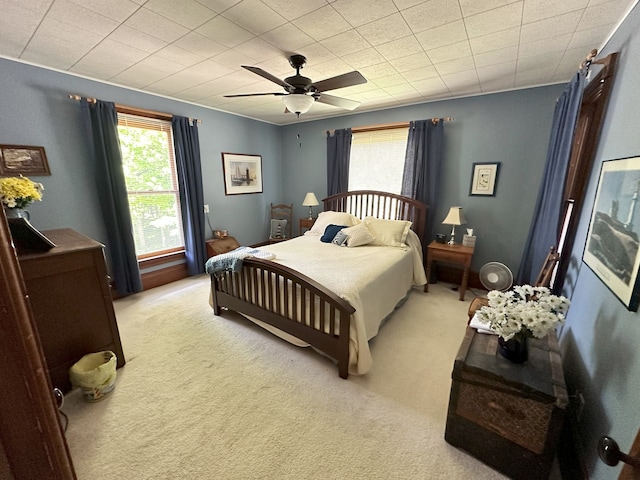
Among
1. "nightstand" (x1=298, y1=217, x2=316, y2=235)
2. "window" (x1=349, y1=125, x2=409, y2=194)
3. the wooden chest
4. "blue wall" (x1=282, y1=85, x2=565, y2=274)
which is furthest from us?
"nightstand" (x1=298, y1=217, x2=316, y2=235)

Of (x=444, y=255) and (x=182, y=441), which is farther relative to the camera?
(x=444, y=255)

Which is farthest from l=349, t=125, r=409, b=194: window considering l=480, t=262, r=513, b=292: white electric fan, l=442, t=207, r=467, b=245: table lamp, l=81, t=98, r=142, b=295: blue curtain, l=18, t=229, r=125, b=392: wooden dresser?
l=18, t=229, r=125, b=392: wooden dresser

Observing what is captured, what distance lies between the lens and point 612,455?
1.89ft

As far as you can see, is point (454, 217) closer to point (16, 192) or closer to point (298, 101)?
point (298, 101)

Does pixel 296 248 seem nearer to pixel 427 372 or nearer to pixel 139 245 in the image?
pixel 427 372

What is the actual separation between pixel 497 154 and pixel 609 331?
2.61 metres

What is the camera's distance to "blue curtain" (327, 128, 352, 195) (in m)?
4.20

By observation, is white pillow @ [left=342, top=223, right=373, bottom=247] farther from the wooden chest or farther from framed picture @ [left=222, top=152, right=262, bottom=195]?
framed picture @ [left=222, top=152, right=262, bottom=195]

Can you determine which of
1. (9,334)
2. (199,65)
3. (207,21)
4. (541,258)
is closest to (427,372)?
(541,258)

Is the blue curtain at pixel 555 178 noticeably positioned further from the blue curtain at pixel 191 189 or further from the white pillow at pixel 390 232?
the blue curtain at pixel 191 189

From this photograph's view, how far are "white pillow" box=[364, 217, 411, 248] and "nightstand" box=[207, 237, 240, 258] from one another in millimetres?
2264

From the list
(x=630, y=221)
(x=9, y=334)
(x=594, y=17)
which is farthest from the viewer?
(x=594, y=17)

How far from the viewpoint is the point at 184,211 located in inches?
148

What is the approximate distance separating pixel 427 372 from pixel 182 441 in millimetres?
1764
